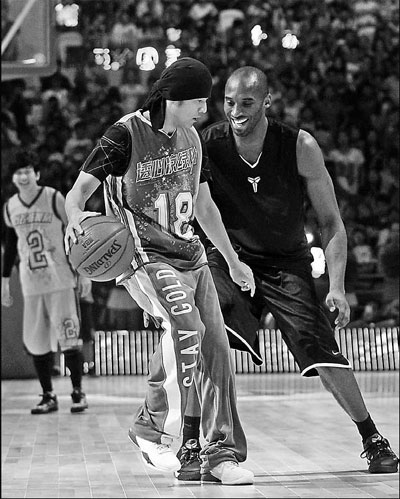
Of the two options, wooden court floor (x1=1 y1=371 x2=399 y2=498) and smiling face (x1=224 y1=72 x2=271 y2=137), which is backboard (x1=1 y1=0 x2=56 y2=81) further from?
smiling face (x1=224 y1=72 x2=271 y2=137)

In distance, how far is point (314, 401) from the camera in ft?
31.9

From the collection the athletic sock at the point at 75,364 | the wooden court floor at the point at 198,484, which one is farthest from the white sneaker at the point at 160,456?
the athletic sock at the point at 75,364

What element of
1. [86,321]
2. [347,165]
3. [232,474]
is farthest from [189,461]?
[347,165]

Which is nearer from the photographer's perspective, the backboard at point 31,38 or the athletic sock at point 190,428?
the athletic sock at point 190,428

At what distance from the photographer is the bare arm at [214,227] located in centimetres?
519

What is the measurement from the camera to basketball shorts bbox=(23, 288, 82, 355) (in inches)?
344

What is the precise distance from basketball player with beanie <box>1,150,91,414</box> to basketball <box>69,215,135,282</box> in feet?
12.3

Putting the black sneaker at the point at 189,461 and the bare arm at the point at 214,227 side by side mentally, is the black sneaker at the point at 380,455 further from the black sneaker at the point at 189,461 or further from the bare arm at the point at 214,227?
the bare arm at the point at 214,227

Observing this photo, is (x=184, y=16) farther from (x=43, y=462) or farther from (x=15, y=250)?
(x=43, y=462)

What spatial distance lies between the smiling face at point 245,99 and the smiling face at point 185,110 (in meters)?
0.40

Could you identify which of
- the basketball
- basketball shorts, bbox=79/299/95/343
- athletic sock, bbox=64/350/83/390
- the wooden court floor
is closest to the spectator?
the wooden court floor

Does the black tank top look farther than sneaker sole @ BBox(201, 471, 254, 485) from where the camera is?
Yes

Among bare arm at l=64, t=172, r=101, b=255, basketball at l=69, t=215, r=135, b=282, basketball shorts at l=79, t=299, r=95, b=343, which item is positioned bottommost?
basketball shorts at l=79, t=299, r=95, b=343

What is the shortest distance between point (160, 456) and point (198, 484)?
0.25 metres
